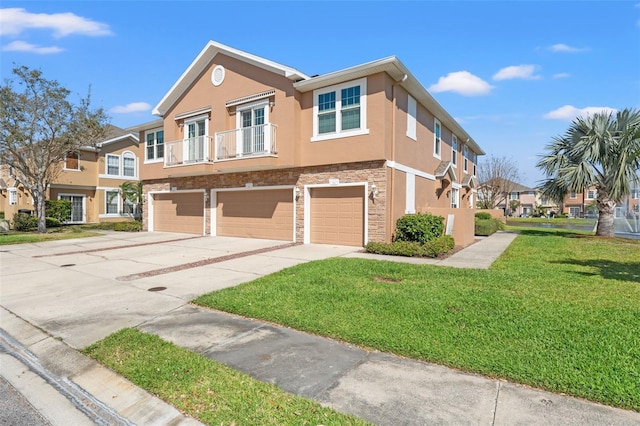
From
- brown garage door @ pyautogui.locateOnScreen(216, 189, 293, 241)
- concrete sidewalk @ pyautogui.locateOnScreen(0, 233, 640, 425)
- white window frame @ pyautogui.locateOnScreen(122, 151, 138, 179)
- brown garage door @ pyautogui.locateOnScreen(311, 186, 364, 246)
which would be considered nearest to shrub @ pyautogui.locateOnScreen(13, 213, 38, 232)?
white window frame @ pyautogui.locateOnScreen(122, 151, 138, 179)

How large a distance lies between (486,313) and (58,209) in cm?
2990

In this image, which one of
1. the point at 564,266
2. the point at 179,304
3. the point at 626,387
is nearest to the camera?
the point at 626,387

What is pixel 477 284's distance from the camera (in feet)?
23.5

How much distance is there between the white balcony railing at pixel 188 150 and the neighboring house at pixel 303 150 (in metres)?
0.06

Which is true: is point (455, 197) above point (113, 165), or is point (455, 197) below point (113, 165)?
below

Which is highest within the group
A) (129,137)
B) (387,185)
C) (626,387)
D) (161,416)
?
(129,137)

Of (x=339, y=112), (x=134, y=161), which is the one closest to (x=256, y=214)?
(x=339, y=112)

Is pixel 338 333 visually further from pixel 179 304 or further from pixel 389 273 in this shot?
pixel 389 273

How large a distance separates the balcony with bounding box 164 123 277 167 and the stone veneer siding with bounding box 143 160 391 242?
124 cm

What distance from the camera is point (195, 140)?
1711cm

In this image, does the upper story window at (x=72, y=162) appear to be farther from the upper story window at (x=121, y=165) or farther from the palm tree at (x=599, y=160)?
the palm tree at (x=599, y=160)

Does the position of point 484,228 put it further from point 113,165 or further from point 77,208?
point 77,208

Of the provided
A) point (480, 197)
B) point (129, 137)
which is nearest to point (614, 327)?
point (129, 137)

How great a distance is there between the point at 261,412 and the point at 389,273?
575 centimetres
